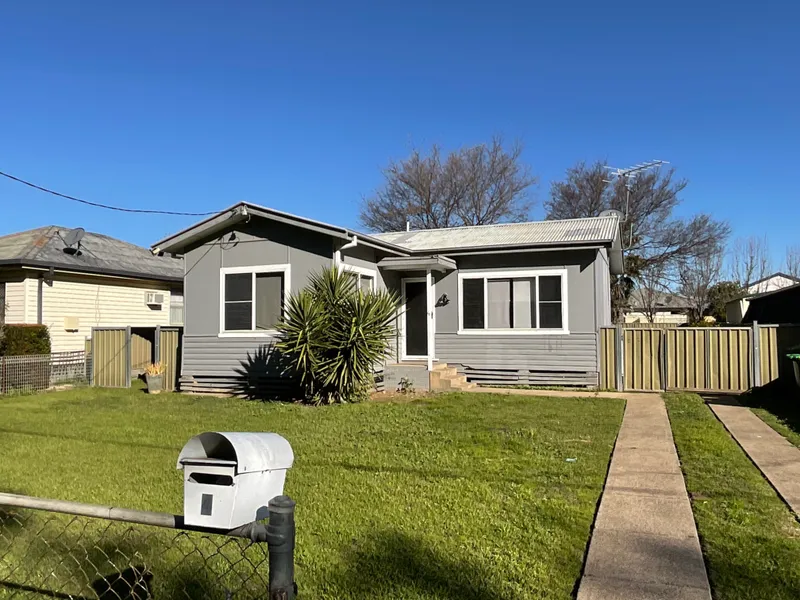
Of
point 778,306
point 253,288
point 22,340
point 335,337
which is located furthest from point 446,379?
point 778,306

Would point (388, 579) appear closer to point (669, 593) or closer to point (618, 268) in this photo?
point (669, 593)

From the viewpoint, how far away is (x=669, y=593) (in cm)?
325

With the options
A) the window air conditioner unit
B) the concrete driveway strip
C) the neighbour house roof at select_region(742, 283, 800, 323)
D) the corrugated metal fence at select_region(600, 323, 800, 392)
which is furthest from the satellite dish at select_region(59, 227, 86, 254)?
the neighbour house roof at select_region(742, 283, 800, 323)

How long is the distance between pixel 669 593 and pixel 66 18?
15.0 meters

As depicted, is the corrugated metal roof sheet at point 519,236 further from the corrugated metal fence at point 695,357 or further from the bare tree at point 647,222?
the bare tree at point 647,222

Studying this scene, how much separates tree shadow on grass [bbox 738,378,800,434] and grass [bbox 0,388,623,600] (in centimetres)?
234

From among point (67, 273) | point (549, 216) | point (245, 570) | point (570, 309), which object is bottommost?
point (245, 570)

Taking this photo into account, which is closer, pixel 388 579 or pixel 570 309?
pixel 388 579

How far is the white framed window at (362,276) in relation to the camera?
39.2 feet

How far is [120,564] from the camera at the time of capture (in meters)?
3.79

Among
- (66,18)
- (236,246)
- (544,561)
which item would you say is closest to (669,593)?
(544,561)

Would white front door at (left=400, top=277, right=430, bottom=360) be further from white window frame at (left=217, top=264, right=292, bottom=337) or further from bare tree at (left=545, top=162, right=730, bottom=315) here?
bare tree at (left=545, top=162, right=730, bottom=315)

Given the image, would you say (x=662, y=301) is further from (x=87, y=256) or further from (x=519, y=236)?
(x=87, y=256)

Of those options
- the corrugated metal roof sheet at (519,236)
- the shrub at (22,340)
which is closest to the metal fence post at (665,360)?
the corrugated metal roof sheet at (519,236)
